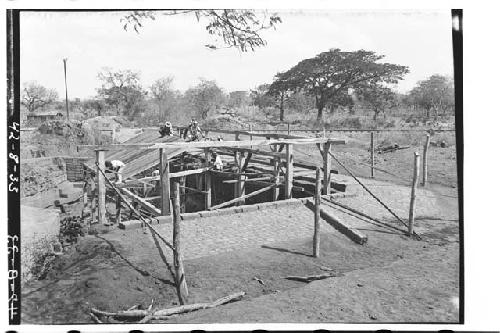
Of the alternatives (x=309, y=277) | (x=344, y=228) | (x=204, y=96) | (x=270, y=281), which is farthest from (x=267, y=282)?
(x=204, y=96)

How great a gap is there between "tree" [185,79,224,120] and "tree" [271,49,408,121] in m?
7.68

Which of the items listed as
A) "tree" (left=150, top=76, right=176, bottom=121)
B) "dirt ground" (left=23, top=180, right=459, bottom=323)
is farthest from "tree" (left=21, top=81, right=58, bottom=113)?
"tree" (left=150, top=76, right=176, bottom=121)

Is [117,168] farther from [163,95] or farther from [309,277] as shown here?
[163,95]

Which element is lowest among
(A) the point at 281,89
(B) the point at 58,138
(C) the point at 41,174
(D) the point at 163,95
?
(C) the point at 41,174

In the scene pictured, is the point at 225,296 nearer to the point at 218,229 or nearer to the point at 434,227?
the point at 218,229

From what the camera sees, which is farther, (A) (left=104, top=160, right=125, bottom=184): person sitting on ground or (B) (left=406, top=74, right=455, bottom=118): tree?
(B) (left=406, top=74, right=455, bottom=118): tree

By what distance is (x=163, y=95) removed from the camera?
126 ft

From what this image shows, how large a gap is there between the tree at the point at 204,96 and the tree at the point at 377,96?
562 inches

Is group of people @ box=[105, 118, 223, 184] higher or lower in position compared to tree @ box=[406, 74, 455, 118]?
lower

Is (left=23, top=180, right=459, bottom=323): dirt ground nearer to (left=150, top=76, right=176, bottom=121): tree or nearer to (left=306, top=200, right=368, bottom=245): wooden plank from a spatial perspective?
(left=306, top=200, right=368, bottom=245): wooden plank

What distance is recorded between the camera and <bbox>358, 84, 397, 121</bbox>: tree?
123 feet

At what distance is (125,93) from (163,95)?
11.5 ft

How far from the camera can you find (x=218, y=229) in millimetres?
9039

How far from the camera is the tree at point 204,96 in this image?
42.8 m
